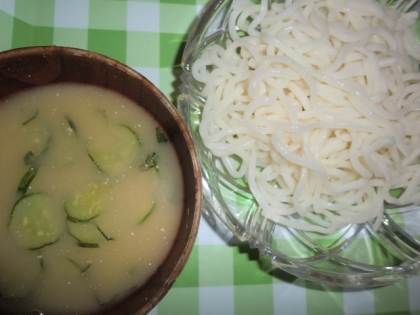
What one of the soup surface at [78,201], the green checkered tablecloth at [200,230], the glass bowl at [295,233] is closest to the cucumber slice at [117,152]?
the soup surface at [78,201]

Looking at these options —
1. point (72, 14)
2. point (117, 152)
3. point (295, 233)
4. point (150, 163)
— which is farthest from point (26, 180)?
point (295, 233)

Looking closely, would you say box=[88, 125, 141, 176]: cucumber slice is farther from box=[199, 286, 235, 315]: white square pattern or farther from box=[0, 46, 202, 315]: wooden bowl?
box=[199, 286, 235, 315]: white square pattern

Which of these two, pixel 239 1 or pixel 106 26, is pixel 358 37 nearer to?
pixel 239 1

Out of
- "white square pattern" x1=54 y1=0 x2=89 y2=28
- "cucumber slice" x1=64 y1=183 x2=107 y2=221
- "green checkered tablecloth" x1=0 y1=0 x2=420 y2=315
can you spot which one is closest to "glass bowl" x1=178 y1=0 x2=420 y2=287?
"green checkered tablecloth" x1=0 y1=0 x2=420 y2=315

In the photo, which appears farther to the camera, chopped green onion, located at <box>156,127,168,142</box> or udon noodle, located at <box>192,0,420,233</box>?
udon noodle, located at <box>192,0,420,233</box>

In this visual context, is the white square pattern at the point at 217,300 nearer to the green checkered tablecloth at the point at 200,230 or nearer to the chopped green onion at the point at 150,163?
the green checkered tablecloth at the point at 200,230

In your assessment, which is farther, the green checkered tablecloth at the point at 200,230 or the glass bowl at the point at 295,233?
the green checkered tablecloth at the point at 200,230

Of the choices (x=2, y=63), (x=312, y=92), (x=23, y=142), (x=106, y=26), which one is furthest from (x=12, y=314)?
(x=312, y=92)
